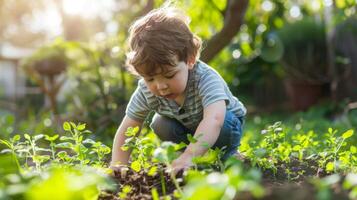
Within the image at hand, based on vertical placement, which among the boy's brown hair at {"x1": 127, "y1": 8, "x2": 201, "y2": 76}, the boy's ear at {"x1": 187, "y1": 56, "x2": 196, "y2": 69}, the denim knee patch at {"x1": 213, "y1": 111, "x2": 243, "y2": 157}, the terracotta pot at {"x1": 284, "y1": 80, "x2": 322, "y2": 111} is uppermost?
the boy's brown hair at {"x1": 127, "y1": 8, "x2": 201, "y2": 76}

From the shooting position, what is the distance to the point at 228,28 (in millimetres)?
4348

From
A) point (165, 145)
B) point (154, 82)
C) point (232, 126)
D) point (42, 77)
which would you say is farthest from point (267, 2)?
point (165, 145)

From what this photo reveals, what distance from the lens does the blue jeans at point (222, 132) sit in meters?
2.48

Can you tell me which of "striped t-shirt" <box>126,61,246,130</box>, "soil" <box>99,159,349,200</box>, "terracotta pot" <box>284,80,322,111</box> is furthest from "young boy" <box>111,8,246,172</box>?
"terracotta pot" <box>284,80,322,111</box>

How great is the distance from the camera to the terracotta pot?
7422 mm

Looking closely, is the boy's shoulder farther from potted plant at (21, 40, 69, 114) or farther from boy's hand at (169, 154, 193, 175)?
potted plant at (21, 40, 69, 114)

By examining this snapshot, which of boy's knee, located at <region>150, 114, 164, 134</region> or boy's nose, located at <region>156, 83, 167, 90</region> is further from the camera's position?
boy's knee, located at <region>150, 114, 164, 134</region>

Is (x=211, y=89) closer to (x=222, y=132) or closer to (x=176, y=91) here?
(x=176, y=91)

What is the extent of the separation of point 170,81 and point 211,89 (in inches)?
7.5

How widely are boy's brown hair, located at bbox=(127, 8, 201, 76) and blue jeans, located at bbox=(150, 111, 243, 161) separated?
1.26 feet

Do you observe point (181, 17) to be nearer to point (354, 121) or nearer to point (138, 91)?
point (138, 91)

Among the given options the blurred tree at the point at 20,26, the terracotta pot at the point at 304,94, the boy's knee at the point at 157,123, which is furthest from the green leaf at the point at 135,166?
the blurred tree at the point at 20,26

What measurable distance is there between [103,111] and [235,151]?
2331 millimetres

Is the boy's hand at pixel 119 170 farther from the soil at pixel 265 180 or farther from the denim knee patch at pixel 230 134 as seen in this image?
the denim knee patch at pixel 230 134
